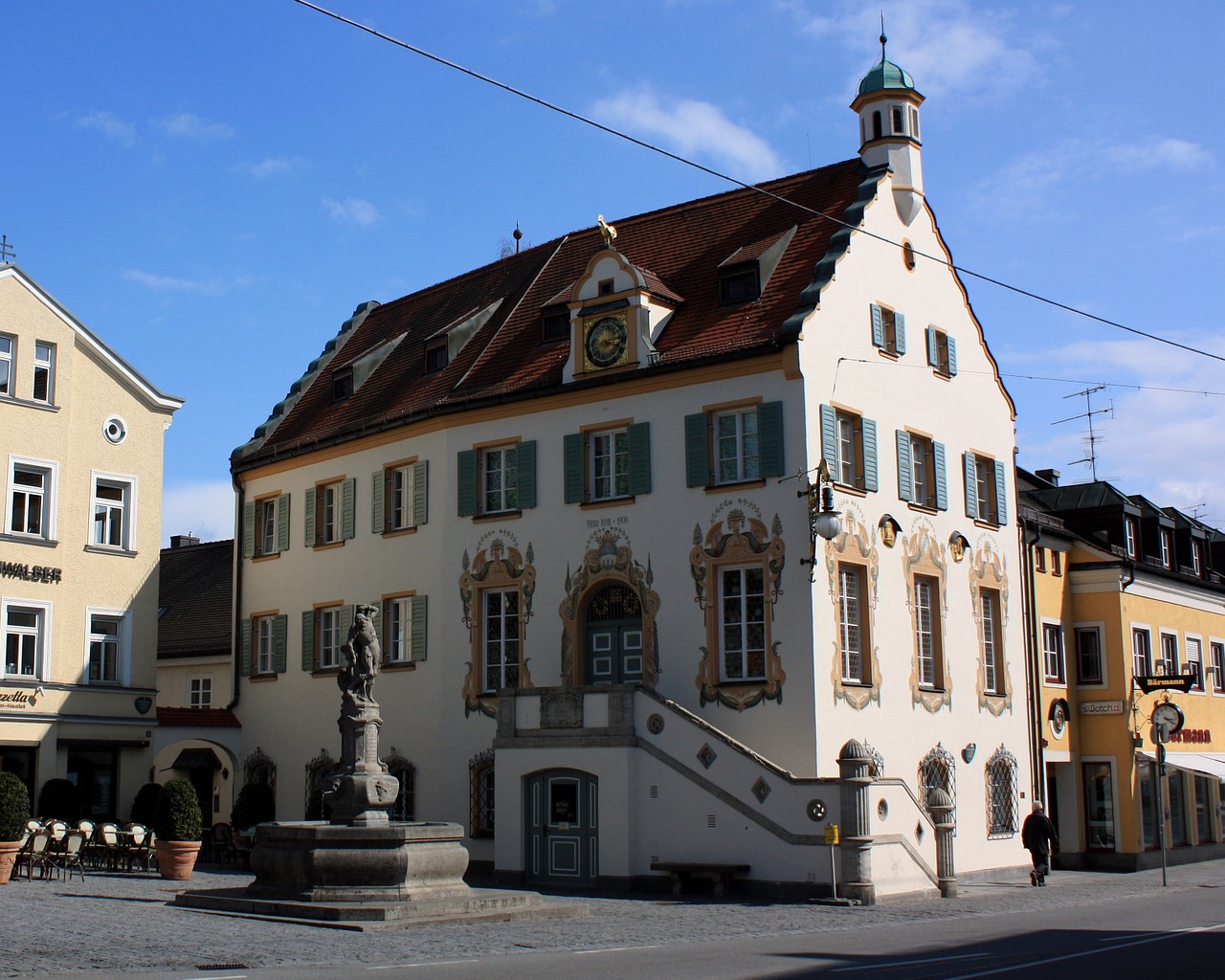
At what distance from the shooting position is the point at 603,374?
29.1m

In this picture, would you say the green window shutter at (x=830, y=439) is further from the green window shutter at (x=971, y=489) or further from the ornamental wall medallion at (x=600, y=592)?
the green window shutter at (x=971, y=489)

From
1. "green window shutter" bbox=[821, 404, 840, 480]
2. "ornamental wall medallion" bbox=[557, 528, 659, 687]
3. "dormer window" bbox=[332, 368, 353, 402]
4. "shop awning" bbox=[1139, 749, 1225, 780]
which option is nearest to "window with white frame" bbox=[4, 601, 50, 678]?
"dormer window" bbox=[332, 368, 353, 402]

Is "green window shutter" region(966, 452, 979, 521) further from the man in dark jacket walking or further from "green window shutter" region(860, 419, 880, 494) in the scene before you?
the man in dark jacket walking

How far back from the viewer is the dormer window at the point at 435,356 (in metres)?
34.4

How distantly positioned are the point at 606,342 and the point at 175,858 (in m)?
12.5

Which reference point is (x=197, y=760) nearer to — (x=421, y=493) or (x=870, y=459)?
(x=421, y=493)

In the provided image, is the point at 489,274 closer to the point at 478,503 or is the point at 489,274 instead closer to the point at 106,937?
the point at 478,503

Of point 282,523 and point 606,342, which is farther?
point 282,523

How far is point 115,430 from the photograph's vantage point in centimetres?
3325

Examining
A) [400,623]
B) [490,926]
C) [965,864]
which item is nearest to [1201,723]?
[965,864]

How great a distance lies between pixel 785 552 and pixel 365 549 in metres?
11.0

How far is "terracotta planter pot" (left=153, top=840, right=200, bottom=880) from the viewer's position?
2572 centimetres

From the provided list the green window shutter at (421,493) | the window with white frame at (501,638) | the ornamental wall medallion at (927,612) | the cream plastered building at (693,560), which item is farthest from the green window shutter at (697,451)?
the green window shutter at (421,493)

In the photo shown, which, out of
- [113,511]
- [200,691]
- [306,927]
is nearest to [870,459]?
[306,927]
